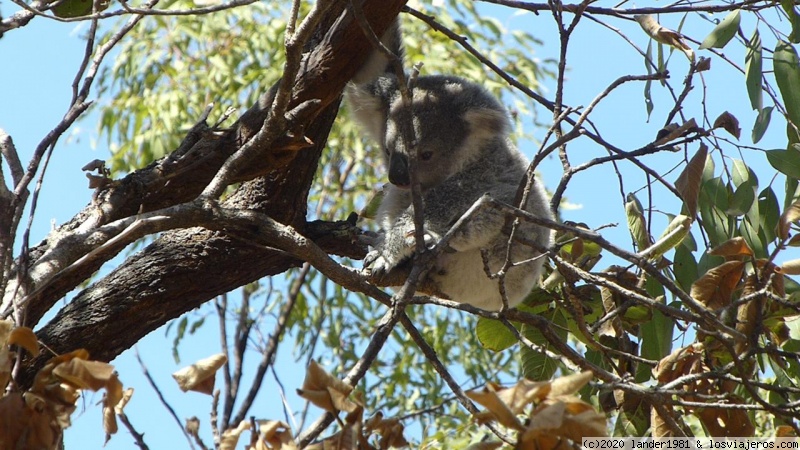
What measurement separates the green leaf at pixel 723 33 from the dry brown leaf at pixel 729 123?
0.31 metres

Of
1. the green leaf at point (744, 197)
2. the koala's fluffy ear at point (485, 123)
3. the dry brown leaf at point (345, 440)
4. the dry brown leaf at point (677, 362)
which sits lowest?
the dry brown leaf at point (345, 440)

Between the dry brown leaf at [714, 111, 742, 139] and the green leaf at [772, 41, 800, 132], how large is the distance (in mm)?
268

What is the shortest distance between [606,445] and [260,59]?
175 inches

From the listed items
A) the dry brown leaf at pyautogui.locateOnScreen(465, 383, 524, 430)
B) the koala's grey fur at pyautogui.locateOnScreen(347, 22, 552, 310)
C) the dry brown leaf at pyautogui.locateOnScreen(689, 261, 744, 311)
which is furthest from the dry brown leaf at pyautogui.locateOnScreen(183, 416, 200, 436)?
the koala's grey fur at pyautogui.locateOnScreen(347, 22, 552, 310)

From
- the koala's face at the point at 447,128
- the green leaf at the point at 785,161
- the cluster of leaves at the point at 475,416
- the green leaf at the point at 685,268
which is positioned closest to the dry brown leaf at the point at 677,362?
the green leaf at the point at 685,268

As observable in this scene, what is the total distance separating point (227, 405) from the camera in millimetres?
3914

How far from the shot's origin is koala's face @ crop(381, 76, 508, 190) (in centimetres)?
300

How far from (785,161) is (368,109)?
61.0 inches

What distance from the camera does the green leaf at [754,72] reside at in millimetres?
2113

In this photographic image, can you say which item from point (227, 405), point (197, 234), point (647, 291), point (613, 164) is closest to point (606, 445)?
point (647, 291)

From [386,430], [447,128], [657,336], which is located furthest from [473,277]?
[386,430]

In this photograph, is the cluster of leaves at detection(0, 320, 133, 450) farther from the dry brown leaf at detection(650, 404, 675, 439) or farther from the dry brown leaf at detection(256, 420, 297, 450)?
the dry brown leaf at detection(650, 404, 675, 439)

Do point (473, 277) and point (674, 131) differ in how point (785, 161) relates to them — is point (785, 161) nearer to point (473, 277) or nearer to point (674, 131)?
point (674, 131)

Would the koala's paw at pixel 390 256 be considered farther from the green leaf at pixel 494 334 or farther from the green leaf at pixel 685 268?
the green leaf at pixel 685 268
